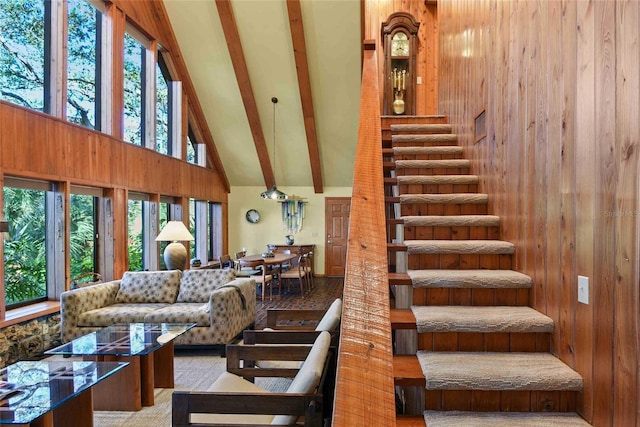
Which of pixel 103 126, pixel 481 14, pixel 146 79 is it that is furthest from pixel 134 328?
pixel 146 79

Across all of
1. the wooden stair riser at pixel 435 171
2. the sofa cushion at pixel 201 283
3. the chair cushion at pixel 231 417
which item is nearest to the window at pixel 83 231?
the sofa cushion at pixel 201 283

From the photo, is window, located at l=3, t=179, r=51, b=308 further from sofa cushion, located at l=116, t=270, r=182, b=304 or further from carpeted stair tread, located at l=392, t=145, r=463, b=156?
carpeted stair tread, located at l=392, t=145, r=463, b=156

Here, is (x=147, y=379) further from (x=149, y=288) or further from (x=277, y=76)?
(x=277, y=76)

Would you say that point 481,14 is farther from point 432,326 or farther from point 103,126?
point 103,126

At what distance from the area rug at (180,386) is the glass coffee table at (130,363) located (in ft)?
0.23

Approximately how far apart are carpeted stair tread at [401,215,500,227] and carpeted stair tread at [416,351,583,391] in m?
1.02

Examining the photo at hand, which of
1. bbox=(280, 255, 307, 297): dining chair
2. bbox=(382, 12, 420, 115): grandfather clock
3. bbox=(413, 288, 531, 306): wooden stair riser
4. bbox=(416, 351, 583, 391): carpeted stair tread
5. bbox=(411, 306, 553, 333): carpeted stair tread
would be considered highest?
bbox=(382, 12, 420, 115): grandfather clock

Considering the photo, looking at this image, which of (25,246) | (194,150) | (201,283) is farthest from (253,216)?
(25,246)

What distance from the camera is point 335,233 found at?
10.4m

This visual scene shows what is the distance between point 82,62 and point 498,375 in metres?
6.05

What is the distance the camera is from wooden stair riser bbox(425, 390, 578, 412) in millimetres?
1627

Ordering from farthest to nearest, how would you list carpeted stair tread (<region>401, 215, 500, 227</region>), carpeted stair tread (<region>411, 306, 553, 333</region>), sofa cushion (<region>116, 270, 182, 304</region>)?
sofa cushion (<region>116, 270, 182, 304</region>)
carpeted stair tread (<region>401, 215, 500, 227</region>)
carpeted stair tread (<region>411, 306, 553, 333</region>)

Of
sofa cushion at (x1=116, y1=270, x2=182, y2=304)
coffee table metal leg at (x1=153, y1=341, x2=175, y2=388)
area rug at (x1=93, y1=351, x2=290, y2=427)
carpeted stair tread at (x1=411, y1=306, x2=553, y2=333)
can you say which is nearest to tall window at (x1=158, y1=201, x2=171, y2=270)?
sofa cushion at (x1=116, y1=270, x2=182, y2=304)

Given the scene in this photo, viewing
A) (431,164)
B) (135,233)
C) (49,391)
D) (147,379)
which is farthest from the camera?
(135,233)
